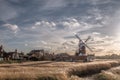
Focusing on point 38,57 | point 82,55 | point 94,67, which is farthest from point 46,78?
point 82,55

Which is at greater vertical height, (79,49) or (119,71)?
(79,49)

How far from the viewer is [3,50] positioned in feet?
302

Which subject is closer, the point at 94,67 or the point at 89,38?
the point at 94,67

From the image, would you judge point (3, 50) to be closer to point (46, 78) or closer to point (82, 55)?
point (82, 55)

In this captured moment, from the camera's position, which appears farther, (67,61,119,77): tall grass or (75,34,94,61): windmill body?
(75,34,94,61): windmill body

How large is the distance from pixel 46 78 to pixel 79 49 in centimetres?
8927

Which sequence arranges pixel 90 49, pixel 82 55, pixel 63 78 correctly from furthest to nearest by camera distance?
pixel 90 49, pixel 82 55, pixel 63 78

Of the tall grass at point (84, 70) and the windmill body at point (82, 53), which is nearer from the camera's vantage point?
the tall grass at point (84, 70)

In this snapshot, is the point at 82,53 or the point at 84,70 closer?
the point at 84,70

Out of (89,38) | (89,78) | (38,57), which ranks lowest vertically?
(89,78)

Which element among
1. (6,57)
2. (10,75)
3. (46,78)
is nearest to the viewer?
(10,75)

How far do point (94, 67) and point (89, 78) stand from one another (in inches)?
401

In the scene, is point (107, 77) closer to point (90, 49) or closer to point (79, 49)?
point (79, 49)

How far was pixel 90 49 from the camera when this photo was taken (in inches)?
5285
